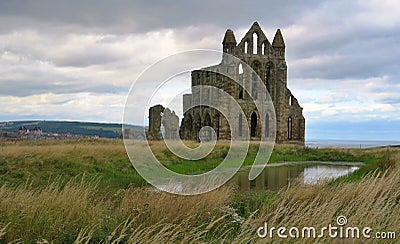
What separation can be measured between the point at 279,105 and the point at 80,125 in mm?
66504

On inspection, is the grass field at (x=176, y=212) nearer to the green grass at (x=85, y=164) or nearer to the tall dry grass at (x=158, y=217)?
the tall dry grass at (x=158, y=217)

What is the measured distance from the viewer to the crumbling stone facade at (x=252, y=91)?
5097cm

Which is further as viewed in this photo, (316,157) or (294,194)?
(316,157)

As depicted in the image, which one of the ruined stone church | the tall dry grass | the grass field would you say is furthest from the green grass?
the ruined stone church

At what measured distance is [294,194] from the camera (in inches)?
420

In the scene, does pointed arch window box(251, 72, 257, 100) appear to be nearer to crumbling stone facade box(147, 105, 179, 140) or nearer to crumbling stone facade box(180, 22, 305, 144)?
crumbling stone facade box(180, 22, 305, 144)

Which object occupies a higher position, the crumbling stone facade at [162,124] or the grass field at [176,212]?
the crumbling stone facade at [162,124]

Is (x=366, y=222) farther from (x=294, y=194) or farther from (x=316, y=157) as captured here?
(x=316, y=157)

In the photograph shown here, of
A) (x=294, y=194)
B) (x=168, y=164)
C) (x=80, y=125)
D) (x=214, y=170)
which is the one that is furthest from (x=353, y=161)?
(x=80, y=125)

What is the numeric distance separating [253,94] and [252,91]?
373 millimetres

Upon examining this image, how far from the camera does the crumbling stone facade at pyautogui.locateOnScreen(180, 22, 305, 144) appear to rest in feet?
167

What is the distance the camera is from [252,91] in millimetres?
52781

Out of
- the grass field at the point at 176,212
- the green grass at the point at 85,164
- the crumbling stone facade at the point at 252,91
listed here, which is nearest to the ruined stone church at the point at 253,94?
the crumbling stone facade at the point at 252,91

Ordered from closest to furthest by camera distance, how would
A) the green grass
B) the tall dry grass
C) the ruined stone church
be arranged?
the tall dry grass
the green grass
the ruined stone church
